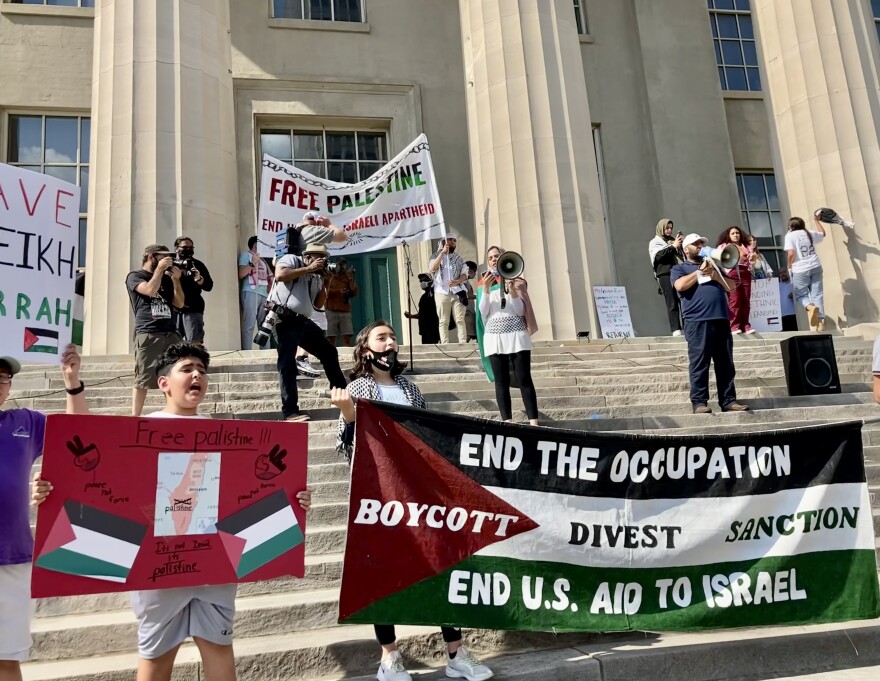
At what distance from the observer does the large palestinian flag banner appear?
151 inches

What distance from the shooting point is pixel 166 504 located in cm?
330

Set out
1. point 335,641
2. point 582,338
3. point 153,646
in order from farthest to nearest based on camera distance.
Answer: point 582,338 → point 335,641 → point 153,646

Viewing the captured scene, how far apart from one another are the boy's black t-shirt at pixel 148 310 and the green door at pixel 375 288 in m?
8.11

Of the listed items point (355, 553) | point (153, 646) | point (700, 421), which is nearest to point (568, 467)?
point (355, 553)

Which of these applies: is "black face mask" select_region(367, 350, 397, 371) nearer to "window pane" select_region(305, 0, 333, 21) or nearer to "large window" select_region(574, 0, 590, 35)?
"window pane" select_region(305, 0, 333, 21)

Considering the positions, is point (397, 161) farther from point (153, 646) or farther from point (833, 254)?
point (153, 646)

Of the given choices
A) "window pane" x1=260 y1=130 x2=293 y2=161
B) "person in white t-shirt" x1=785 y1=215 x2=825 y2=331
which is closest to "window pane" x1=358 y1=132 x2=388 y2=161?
"window pane" x1=260 y1=130 x2=293 y2=161

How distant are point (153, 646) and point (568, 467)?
2276 millimetres

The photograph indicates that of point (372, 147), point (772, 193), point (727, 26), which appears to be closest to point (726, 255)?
point (372, 147)

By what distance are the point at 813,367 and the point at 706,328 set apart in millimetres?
1813

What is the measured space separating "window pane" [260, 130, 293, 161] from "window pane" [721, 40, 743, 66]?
1077cm

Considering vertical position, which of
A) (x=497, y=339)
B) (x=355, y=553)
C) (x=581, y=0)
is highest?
(x=581, y=0)

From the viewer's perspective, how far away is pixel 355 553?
12.2 feet

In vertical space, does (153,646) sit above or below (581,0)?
below
